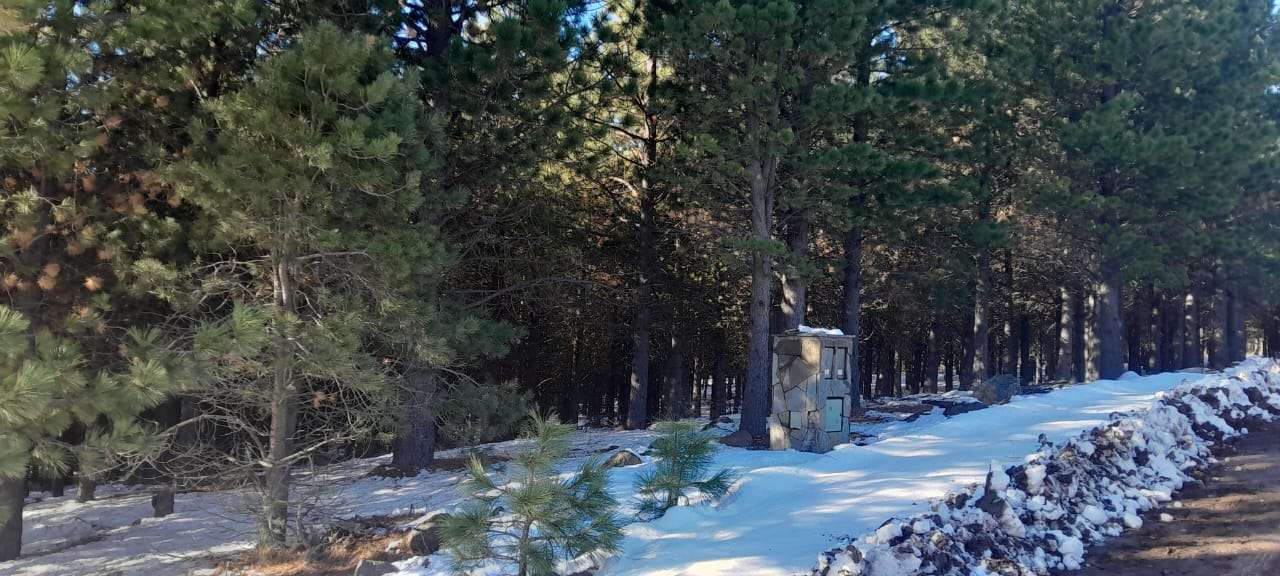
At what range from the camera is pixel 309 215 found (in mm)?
7867

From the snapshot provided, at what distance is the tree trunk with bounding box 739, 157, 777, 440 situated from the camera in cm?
1234

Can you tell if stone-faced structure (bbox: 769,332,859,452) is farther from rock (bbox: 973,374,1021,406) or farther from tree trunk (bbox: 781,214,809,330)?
rock (bbox: 973,374,1021,406)

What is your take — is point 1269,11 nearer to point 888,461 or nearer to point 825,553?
point 888,461

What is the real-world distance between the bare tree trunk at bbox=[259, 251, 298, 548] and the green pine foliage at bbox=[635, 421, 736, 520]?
3855 millimetres

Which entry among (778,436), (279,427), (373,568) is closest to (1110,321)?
(778,436)

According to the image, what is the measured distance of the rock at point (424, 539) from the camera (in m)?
6.98

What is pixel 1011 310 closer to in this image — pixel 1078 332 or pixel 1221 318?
pixel 1078 332

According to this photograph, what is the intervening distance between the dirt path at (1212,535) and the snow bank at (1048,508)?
0.19 meters

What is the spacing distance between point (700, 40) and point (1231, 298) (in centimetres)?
2074

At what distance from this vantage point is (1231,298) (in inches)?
916

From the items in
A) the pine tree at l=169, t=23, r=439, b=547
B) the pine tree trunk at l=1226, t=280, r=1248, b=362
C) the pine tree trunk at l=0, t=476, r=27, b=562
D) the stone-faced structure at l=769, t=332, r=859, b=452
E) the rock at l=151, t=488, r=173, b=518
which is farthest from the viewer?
the pine tree trunk at l=1226, t=280, r=1248, b=362

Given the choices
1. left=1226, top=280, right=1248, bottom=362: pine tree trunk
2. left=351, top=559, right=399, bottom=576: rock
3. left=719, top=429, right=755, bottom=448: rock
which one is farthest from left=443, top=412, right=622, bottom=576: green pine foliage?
left=1226, top=280, right=1248, bottom=362: pine tree trunk

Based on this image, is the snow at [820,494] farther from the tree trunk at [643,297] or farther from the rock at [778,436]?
the tree trunk at [643,297]

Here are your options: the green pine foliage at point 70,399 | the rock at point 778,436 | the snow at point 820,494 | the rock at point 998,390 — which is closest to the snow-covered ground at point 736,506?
the snow at point 820,494
